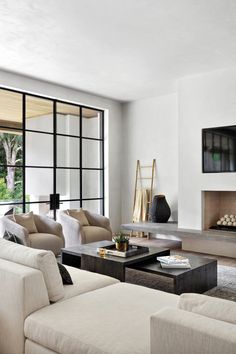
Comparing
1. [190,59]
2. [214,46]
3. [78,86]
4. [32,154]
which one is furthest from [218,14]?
[32,154]

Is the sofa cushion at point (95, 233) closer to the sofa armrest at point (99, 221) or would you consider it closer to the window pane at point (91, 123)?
the sofa armrest at point (99, 221)

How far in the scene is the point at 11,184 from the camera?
5.81m

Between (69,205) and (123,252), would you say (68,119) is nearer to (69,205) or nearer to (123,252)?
(69,205)

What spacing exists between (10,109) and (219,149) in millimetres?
3644

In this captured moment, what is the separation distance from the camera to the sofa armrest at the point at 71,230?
544cm

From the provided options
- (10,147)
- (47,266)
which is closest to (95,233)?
(10,147)

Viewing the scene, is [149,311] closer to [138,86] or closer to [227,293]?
[227,293]

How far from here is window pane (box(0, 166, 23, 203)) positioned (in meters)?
5.69

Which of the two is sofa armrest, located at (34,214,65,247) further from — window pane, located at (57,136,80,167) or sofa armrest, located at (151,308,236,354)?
sofa armrest, located at (151,308,236,354)

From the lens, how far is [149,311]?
2016 mm

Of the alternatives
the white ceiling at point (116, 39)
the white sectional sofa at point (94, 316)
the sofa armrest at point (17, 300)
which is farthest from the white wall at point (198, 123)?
the sofa armrest at point (17, 300)

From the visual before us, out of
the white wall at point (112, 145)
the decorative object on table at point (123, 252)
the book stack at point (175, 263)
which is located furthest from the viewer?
the white wall at point (112, 145)

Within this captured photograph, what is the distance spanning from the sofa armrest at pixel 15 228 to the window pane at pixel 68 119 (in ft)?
7.67

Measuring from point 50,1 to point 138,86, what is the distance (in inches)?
130
